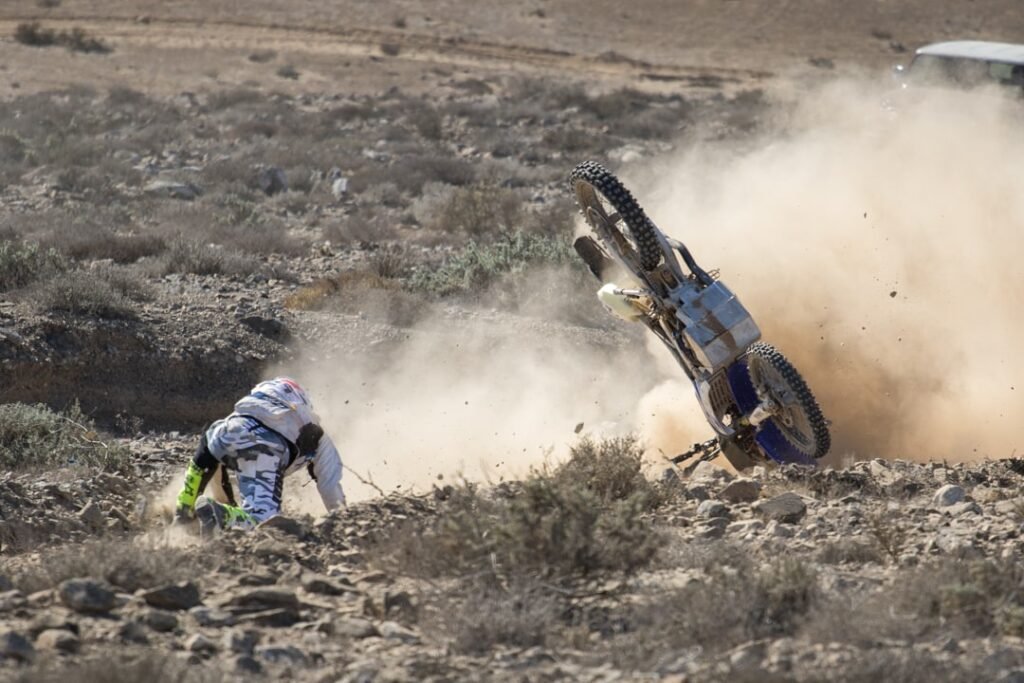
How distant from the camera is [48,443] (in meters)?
12.2

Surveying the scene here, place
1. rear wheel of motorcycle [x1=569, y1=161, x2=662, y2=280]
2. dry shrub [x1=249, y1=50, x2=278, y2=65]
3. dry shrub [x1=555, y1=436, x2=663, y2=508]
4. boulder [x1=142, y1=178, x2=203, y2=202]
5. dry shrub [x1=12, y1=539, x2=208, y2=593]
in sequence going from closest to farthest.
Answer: dry shrub [x1=12, y1=539, x2=208, y2=593], dry shrub [x1=555, y1=436, x2=663, y2=508], rear wheel of motorcycle [x1=569, y1=161, x2=662, y2=280], boulder [x1=142, y1=178, x2=203, y2=202], dry shrub [x1=249, y1=50, x2=278, y2=65]

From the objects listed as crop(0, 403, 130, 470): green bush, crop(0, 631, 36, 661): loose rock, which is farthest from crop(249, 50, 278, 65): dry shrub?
crop(0, 631, 36, 661): loose rock

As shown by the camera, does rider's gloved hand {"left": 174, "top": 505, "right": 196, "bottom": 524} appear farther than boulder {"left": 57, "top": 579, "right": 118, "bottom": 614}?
Yes

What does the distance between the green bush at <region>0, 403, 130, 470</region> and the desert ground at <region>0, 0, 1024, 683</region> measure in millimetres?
51

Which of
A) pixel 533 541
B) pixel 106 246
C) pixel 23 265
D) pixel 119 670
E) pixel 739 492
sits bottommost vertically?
pixel 119 670

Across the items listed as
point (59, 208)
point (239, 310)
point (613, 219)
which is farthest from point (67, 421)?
point (59, 208)

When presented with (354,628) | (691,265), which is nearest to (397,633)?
(354,628)

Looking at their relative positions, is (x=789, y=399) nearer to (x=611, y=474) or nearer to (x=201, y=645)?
(x=611, y=474)

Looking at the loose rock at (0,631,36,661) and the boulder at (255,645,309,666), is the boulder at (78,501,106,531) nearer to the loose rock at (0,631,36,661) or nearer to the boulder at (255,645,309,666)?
the loose rock at (0,631,36,661)

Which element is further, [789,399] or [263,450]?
[789,399]

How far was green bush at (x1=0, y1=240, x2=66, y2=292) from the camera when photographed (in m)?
15.4

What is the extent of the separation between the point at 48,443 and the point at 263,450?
145 inches

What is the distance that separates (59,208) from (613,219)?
13.0 metres

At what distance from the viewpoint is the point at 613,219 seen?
440 inches
